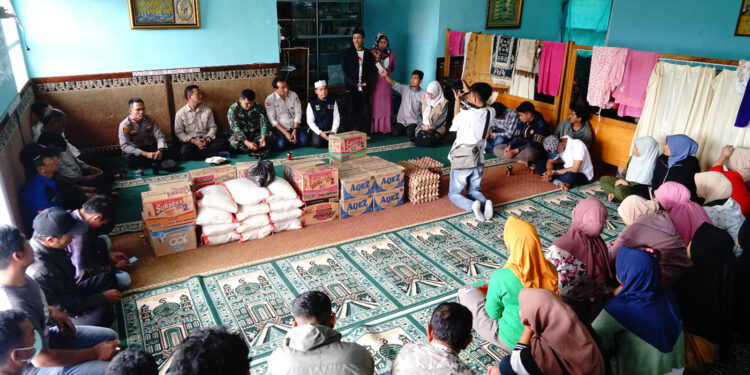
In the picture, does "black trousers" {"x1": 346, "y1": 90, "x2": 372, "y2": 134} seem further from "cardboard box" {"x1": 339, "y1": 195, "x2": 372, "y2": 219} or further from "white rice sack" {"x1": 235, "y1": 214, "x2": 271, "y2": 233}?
"white rice sack" {"x1": 235, "y1": 214, "x2": 271, "y2": 233}

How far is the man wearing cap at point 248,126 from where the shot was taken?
249 inches

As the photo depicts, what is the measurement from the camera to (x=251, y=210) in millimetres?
4148

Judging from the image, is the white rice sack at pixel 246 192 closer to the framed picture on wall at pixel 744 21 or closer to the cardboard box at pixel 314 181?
the cardboard box at pixel 314 181

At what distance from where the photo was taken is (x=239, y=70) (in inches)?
266

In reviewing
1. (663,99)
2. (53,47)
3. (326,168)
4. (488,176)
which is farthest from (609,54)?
(53,47)

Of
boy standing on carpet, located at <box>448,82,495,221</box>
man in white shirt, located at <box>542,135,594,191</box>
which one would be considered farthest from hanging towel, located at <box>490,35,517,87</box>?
boy standing on carpet, located at <box>448,82,495,221</box>

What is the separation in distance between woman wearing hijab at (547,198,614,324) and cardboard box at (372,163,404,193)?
2175mm

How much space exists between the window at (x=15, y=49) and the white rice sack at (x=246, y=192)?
9.00ft

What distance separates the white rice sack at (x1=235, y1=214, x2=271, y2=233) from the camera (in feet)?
13.6

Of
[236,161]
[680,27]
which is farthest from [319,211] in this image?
[680,27]

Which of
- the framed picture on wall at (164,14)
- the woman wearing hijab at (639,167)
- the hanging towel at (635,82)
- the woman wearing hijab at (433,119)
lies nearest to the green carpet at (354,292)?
the woman wearing hijab at (639,167)

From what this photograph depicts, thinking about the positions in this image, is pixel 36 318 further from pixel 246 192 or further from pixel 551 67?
pixel 551 67

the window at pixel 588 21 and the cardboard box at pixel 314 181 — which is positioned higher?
the window at pixel 588 21

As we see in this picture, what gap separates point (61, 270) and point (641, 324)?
120 inches
